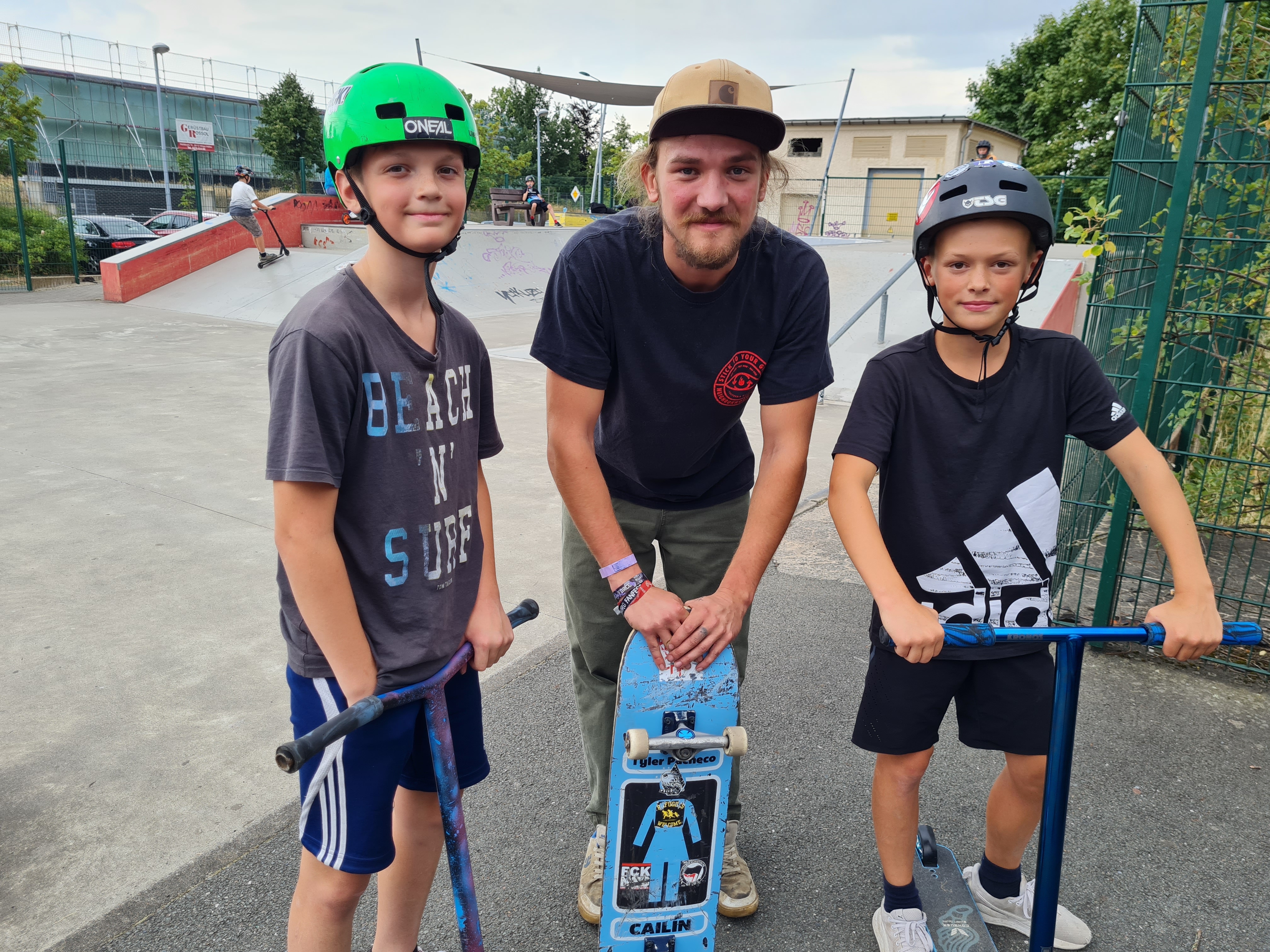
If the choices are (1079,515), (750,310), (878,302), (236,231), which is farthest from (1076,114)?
(750,310)

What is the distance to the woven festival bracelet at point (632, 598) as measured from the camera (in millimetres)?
2055

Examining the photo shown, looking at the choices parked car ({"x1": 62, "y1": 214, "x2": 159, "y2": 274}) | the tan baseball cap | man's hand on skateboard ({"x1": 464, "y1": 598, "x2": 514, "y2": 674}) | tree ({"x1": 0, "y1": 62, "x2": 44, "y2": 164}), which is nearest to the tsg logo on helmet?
the tan baseball cap

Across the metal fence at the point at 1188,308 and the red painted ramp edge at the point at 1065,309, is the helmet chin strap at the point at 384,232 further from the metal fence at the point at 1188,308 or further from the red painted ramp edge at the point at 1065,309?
the red painted ramp edge at the point at 1065,309

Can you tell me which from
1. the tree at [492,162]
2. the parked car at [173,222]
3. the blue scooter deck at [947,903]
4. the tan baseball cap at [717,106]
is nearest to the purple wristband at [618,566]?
the tan baseball cap at [717,106]

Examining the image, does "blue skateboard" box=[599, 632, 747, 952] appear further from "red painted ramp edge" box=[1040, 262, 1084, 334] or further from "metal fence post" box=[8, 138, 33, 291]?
"metal fence post" box=[8, 138, 33, 291]

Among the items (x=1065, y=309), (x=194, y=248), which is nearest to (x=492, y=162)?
(x=194, y=248)

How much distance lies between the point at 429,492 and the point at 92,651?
2643 mm

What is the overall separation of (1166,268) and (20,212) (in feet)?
58.7

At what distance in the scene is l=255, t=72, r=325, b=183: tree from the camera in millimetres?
39906

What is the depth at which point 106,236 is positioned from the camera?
59.4 ft

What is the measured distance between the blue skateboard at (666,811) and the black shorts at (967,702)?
0.38 meters

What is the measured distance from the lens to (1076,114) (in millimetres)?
34656

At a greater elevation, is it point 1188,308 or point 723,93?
point 723,93

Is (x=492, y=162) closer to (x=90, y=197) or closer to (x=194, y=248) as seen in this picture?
(x=90, y=197)
